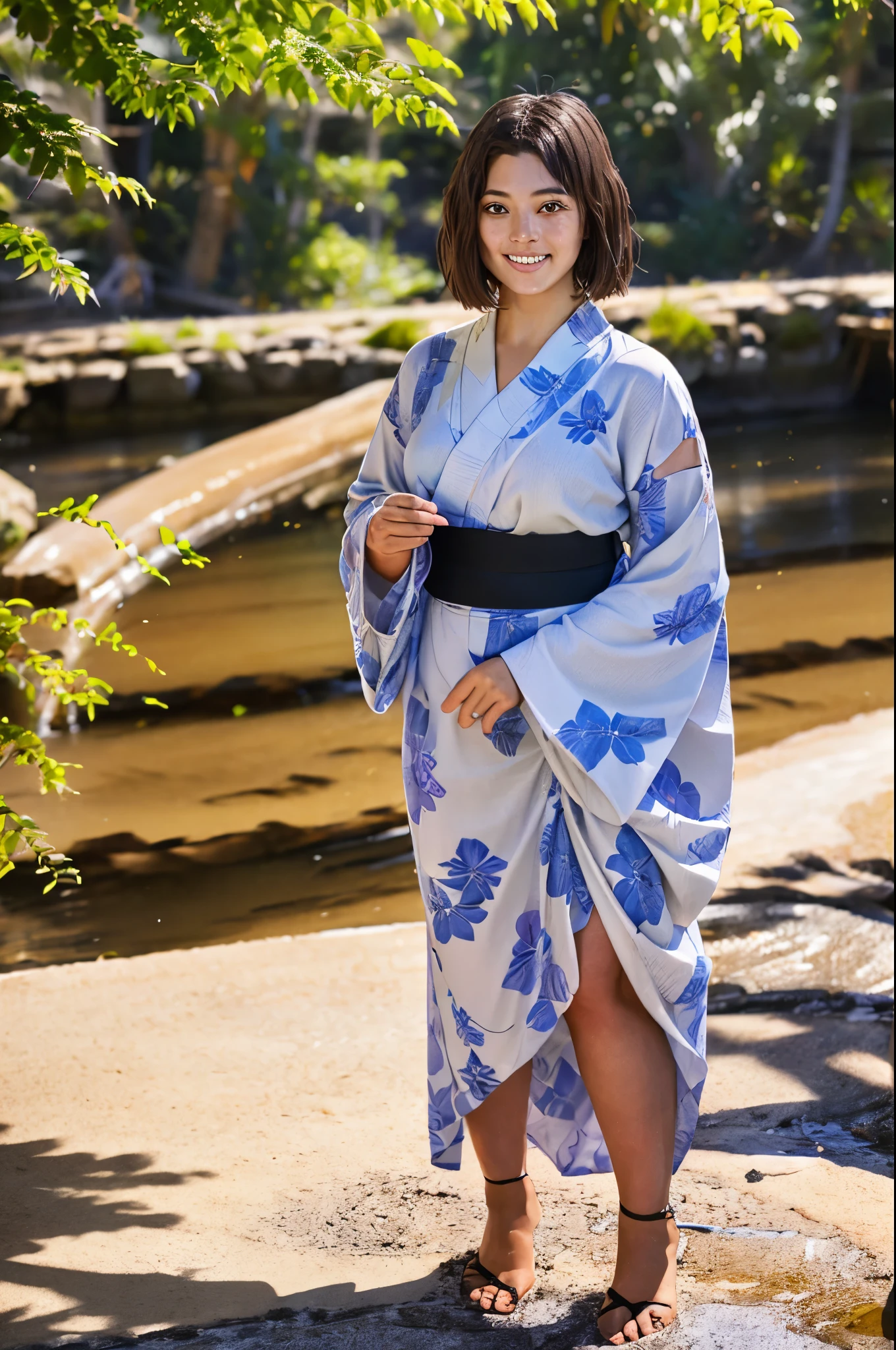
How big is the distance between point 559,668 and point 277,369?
8.54 meters

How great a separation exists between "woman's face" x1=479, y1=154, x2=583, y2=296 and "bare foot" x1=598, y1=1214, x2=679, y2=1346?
3.60 feet

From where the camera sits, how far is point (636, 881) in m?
1.45

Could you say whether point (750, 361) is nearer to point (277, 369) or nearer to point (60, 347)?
point (277, 369)

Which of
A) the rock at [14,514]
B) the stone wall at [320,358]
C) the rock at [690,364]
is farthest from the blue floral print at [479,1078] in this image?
the rock at [690,364]

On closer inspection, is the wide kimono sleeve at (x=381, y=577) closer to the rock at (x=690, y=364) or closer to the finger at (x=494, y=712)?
the finger at (x=494, y=712)

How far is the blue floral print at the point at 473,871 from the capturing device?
1.49 metres

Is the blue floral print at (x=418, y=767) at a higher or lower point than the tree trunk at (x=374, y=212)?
lower

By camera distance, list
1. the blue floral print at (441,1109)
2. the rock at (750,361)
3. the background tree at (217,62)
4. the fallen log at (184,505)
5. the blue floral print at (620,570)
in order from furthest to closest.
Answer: the rock at (750,361), the fallen log at (184,505), the blue floral print at (441,1109), the blue floral print at (620,570), the background tree at (217,62)

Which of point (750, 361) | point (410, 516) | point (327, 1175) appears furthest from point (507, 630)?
point (750, 361)

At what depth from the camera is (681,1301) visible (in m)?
1.49

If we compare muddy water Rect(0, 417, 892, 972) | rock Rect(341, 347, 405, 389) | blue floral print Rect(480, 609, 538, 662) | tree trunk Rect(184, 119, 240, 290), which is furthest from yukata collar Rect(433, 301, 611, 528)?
tree trunk Rect(184, 119, 240, 290)

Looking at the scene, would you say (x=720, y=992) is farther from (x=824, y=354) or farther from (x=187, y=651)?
(x=824, y=354)

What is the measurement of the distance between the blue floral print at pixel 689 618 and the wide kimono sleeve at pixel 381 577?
0.29 m

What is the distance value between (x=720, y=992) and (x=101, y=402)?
25.5ft
